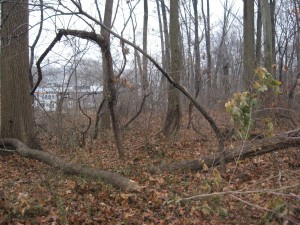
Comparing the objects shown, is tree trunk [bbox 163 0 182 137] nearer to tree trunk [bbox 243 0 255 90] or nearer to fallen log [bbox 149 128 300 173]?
tree trunk [bbox 243 0 255 90]

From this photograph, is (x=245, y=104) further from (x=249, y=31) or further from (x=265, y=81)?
(x=249, y=31)

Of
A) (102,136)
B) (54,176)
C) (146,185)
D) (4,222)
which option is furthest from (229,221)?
(102,136)

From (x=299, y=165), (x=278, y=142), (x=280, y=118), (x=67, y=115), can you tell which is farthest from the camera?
(x=67, y=115)

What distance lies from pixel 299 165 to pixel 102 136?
718 cm

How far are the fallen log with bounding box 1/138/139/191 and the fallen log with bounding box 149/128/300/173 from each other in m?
1.26

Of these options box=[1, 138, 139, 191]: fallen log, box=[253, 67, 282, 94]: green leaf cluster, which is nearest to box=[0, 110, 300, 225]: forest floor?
box=[1, 138, 139, 191]: fallen log

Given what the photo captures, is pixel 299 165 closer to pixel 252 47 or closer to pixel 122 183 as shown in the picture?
pixel 122 183

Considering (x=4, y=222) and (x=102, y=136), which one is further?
(x=102, y=136)

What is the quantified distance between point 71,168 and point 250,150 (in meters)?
3.46

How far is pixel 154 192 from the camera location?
5699mm

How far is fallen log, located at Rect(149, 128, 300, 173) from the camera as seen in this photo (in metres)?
6.38

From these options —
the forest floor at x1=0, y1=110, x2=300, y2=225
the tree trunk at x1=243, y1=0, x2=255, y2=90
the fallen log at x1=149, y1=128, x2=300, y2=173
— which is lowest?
the forest floor at x1=0, y1=110, x2=300, y2=225

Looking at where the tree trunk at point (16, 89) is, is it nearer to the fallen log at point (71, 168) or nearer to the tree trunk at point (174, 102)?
the fallen log at point (71, 168)

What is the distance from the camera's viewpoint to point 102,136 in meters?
12.8
